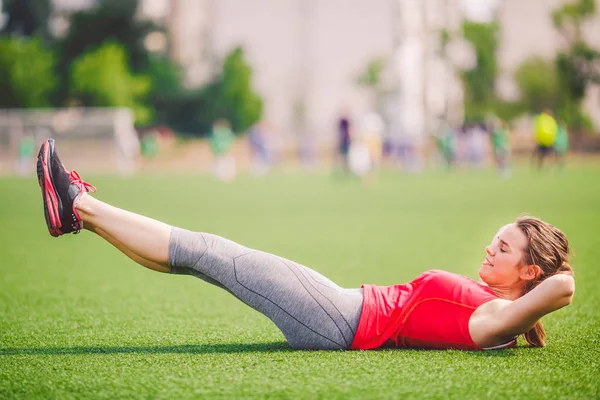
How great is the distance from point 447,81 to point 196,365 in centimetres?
7181

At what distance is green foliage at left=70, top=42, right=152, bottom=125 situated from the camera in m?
51.2

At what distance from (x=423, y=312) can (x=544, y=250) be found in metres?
0.66

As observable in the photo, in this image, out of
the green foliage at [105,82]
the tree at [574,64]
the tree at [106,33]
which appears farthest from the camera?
the tree at [106,33]

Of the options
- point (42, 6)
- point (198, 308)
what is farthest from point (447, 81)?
point (198, 308)

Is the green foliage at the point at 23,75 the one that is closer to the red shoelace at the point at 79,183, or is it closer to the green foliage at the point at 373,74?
the green foliage at the point at 373,74

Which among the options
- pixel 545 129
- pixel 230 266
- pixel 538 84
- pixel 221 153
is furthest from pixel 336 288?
pixel 538 84

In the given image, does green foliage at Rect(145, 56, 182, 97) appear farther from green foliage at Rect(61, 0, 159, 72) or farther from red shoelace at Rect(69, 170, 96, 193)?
red shoelace at Rect(69, 170, 96, 193)

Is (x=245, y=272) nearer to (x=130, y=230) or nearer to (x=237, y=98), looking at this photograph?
(x=130, y=230)

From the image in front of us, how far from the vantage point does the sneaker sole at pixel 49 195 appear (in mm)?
3830

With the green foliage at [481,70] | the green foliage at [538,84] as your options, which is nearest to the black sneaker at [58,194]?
the green foliage at [538,84]

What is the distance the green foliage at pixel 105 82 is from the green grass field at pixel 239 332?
40658 mm

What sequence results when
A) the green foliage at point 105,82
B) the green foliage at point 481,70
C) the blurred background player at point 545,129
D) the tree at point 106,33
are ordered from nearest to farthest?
1. the blurred background player at point 545,129
2. the green foliage at point 105,82
3. the tree at point 106,33
4. the green foliage at point 481,70

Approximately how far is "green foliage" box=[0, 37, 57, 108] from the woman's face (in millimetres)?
50433

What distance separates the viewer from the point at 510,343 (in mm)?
4000
